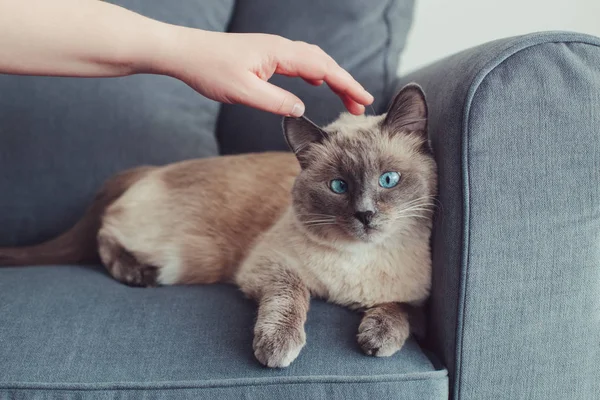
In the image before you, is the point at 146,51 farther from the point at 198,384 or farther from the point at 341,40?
the point at 341,40

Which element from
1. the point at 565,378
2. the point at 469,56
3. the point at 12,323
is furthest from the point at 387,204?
the point at 12,323

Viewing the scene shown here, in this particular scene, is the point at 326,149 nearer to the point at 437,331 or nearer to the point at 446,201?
the point at 446,201

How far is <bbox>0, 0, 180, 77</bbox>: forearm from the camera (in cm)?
104

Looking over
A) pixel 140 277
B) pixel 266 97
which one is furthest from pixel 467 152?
pixel 140 277

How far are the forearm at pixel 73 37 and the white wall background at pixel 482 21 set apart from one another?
1.26 meters

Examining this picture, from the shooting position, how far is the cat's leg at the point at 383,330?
0.97 meters

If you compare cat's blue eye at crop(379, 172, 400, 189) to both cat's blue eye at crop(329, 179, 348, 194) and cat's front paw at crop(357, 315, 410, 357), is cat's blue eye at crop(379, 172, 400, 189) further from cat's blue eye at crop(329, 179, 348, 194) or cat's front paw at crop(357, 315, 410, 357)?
cat's front paw at crop(357, 315, 410, 357)

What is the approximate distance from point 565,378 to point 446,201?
40 cm

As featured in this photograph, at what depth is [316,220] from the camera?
3.75 feet

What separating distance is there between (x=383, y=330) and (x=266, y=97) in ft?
1.69

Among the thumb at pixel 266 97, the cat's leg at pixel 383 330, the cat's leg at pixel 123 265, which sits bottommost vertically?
the cat's leg at pixel 123 265

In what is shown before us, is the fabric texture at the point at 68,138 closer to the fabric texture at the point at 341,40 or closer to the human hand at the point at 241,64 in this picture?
the fabric texture at the point at 341,40

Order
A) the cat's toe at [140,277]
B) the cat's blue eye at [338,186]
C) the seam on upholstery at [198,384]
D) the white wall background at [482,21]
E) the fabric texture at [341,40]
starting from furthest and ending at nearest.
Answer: the white wall background at [482,21] < the fabric texture at [341,40] < the cat's toe at [140,277] < the cat's blue eye at [338,186] < the seam on upholstery at [198,384]

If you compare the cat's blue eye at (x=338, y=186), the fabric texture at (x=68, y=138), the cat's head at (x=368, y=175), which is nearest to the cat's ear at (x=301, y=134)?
the cat's head at (x=368, y=175)
